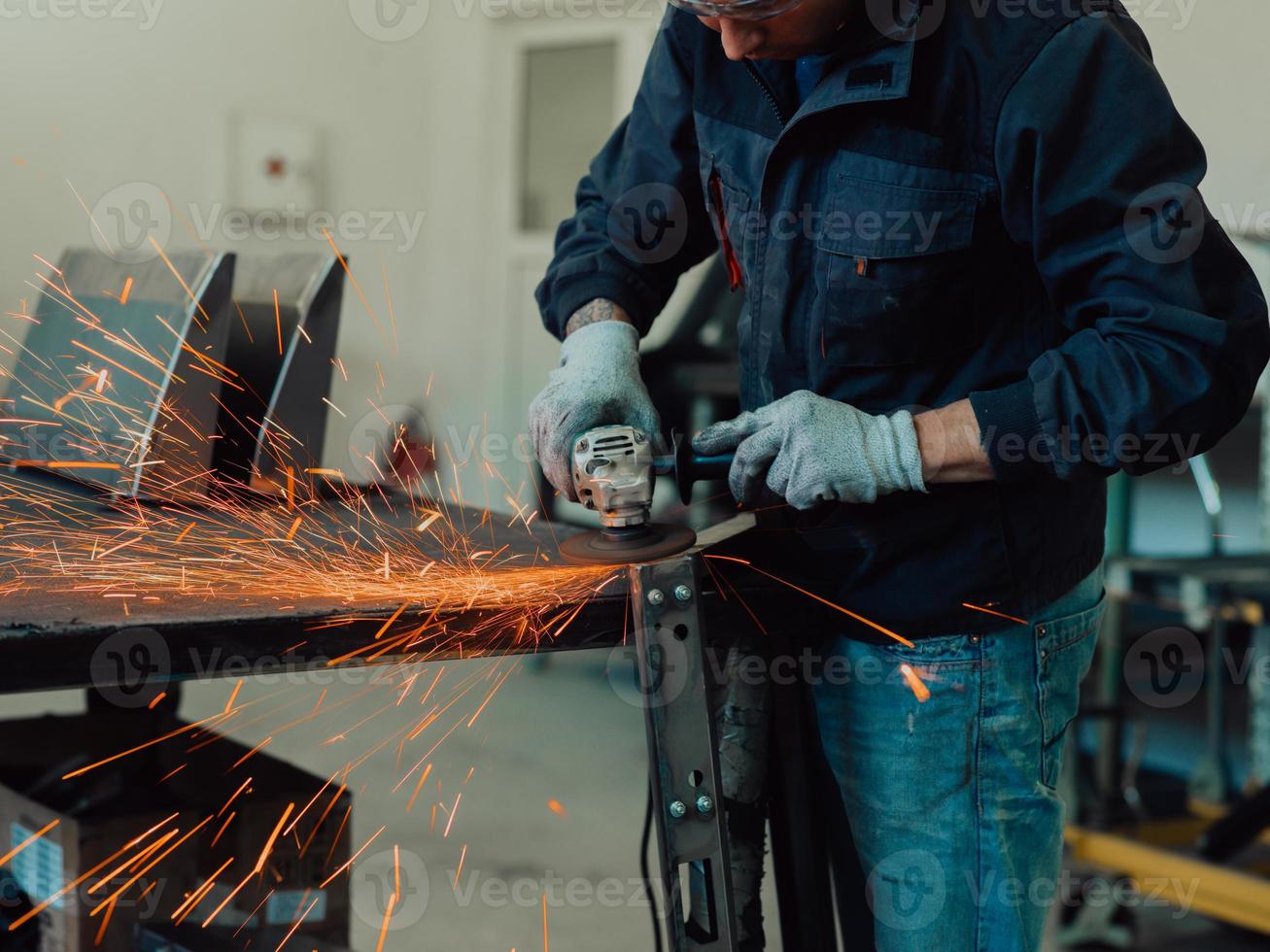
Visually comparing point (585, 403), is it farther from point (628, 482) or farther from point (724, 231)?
point (724, 231)

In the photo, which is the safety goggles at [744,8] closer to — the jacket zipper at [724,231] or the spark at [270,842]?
A: the jacket zipper at [724,231]

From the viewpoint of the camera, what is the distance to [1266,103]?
3586 mm

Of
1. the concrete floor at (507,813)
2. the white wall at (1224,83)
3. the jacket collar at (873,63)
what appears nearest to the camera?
the jacket collar at (873,63)

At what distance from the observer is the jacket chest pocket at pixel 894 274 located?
3.97 ft

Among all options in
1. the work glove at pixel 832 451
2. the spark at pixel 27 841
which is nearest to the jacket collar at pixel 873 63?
the work glove at pixel 832 451

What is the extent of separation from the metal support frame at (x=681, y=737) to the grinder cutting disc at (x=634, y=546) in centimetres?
11

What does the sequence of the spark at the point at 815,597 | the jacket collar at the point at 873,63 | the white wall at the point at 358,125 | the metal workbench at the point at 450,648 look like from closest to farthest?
the metal workbench at the point at 450,648, the jacket collar at the point at 873,63, the spark at the point at 815,597, the white wall at the point at 358,125

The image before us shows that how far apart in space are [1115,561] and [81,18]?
3.97m

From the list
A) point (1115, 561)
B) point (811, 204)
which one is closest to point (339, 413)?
point (1115, 561)

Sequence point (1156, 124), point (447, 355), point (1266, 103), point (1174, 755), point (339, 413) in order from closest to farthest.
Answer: point (1156, 124), point (1266, 103), point (1174, 755), point (339, 413), point (447, 355)

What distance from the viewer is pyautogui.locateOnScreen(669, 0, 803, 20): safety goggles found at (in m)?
1.15

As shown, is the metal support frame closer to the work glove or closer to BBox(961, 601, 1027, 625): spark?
the work glove

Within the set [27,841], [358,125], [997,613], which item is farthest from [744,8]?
[358,125]

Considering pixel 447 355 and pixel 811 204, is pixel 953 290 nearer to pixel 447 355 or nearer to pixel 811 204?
pixel 811 204
